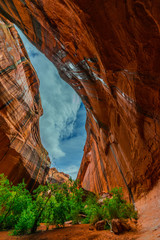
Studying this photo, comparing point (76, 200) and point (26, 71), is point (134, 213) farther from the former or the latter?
point (26, 71)

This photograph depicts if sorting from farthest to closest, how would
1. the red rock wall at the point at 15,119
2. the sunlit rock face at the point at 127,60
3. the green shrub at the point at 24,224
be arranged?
the red rock wall at the point at 15,119 → the green shrub at the point at 24,224 → the sunlit rock face at the point at 127,60

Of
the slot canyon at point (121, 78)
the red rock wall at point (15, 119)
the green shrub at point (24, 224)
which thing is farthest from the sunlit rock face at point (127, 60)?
the red rock wall at point (15, 119)

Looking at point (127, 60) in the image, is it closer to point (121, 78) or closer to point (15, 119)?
point (121, 78)

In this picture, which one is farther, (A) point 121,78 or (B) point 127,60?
(A) point 121,78

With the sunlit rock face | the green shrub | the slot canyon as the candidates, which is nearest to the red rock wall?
the slot canyon

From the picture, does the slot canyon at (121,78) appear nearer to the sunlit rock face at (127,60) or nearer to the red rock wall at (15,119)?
the sunlit rock face at (127,60)

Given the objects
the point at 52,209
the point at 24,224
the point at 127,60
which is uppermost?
the point at 127,60

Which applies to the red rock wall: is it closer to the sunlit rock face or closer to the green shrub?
the sunlit rock face

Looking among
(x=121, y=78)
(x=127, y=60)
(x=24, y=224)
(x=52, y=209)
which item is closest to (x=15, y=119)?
(x=24, y=224)

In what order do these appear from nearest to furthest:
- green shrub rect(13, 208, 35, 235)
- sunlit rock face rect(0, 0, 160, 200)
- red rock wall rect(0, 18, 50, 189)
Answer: sunlit rock face rect(0, 0, 160, 200) → green shrub rect(13, 208, 35, 235) → red rock wall rect(0, 18, 50, 189)

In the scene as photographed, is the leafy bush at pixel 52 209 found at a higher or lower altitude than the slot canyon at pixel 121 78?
lower

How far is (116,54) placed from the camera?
19.6 ft

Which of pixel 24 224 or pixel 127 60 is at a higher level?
pixel 127 60

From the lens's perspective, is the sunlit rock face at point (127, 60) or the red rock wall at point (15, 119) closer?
the sunlit rock face at point (127, 60)
